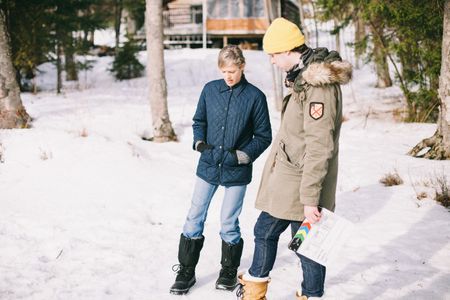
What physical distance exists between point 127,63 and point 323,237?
18.3 metres

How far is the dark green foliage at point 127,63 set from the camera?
64.3 ft

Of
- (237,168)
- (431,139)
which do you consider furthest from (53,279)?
(431,139)

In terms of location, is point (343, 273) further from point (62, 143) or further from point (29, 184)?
point (62, 143)

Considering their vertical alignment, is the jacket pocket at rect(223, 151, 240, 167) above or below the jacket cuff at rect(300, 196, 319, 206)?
above

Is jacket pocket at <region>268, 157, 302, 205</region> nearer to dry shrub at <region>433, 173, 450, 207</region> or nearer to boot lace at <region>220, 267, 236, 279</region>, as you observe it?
boot lace at <region>220, 267, 236, 279</region>

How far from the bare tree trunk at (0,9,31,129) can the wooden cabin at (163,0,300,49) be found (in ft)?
70.5

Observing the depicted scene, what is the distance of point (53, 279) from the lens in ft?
12.2

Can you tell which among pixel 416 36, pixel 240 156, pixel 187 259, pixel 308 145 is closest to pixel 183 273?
pixel 187 259

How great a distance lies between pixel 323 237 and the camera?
8.61 ft

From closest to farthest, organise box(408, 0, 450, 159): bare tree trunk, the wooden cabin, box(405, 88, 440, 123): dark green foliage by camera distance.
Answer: box(408, 0, 450, 159): bare tree trunk < box(405, 88, 440, 123): dark green foliage < the wooden cabin

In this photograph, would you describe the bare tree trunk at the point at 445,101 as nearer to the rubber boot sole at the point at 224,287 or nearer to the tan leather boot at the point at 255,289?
the rubber boot sole at the point at 224,287

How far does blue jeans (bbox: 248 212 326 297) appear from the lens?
110 inches

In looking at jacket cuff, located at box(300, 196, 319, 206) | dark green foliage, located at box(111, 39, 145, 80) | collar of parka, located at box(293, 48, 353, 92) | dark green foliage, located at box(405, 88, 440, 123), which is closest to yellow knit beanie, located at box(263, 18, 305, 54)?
collar of parka, located at box(293, 48, 353, 92)

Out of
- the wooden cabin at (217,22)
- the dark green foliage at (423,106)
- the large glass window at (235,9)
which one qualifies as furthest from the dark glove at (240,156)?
the large glass window at (235,9)
